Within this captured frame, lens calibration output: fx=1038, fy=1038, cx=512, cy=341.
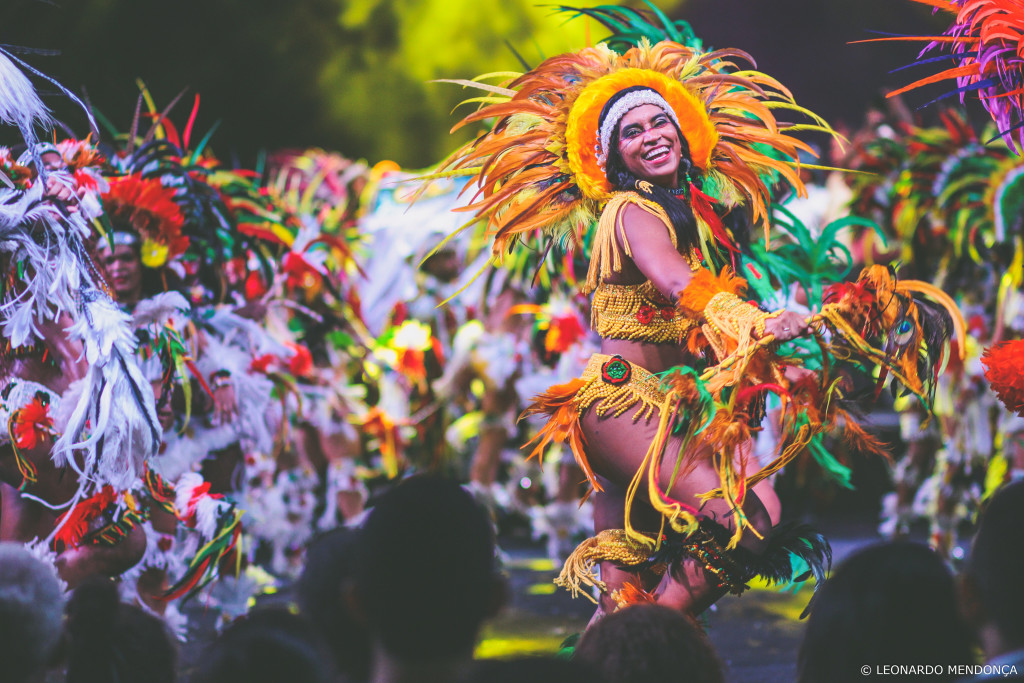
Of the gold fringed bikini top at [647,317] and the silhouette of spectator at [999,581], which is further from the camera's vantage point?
the gold fringed bikini top at [647,317]

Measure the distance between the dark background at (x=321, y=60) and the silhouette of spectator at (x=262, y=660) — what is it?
323 inches

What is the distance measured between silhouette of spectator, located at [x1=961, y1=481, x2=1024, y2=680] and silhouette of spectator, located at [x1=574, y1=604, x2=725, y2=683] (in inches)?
19.2

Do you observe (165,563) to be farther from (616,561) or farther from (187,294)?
(616,561)

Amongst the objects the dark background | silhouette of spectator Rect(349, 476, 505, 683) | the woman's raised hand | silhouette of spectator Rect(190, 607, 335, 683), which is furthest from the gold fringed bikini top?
the dark background

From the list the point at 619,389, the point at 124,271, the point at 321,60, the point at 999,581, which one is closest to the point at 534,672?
the point at 999,581

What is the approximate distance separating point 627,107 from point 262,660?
2056 mm

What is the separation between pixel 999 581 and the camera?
171 centimetres

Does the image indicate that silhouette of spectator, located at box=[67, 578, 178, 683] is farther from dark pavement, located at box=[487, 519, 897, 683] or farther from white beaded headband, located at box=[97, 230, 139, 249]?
white beaded headband, located at box=[97, 230, 139, 249]

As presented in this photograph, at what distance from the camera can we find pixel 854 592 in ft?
5.65

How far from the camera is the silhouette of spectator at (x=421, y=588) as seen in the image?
5.49 ft

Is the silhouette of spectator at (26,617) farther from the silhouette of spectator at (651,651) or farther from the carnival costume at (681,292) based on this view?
the carnival costume at (681,292)

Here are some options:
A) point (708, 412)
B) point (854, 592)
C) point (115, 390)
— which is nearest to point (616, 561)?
point (708, 412)

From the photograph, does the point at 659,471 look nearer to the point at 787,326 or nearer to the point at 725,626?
the point at 787,326

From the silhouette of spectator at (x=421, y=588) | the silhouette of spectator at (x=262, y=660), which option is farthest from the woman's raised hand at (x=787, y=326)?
the silhouette of spectator at (x=262, y=660)
